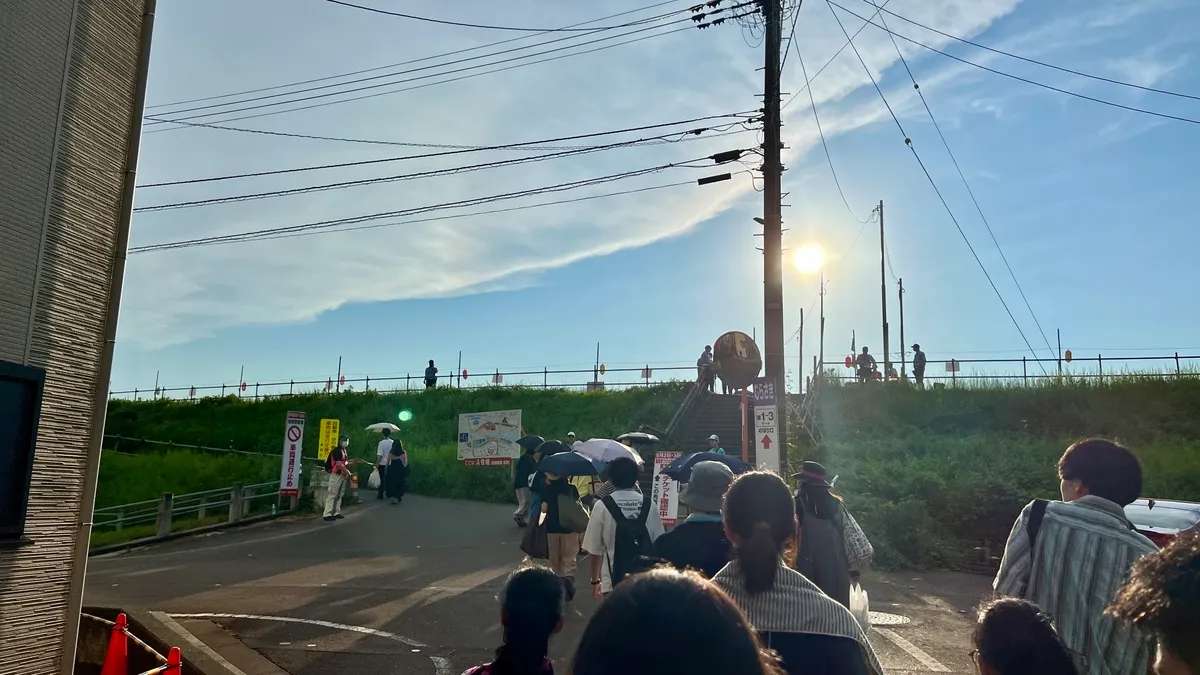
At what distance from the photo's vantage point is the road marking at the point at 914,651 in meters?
7.07

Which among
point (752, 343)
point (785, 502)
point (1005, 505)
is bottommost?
point (1005, 505)

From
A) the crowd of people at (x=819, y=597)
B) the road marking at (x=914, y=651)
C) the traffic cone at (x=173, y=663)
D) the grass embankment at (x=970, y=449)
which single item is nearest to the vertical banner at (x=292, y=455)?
the grass embankment at (x=970, y=449)

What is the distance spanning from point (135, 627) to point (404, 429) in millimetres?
25527

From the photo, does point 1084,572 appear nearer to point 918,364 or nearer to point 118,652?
point 118,652

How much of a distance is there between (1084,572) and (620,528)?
3.13 meters

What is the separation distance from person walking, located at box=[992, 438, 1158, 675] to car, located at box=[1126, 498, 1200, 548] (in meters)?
5.18

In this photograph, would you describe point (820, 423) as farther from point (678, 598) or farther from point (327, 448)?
point (678, 598)

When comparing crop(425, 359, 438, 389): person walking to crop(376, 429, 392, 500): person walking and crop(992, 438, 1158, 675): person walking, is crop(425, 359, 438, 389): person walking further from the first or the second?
crop(992, 438, 1158, 675): person walking

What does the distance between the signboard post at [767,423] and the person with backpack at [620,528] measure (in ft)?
19.8

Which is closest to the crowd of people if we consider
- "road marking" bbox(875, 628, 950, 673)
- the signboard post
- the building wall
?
"road marking" bbox(875, 628, 950, 673)

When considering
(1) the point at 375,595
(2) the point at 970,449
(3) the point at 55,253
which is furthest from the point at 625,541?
(2) the point at 970,449

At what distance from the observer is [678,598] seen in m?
1.43

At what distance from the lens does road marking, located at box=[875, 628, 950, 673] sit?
707cm

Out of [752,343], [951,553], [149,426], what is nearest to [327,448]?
[752,343]
